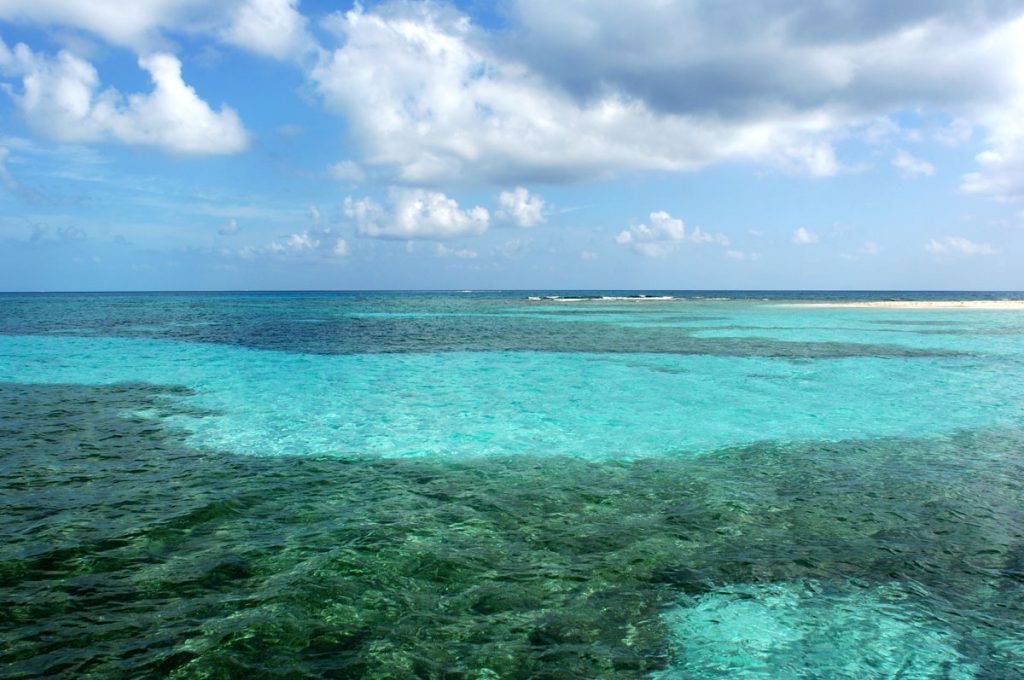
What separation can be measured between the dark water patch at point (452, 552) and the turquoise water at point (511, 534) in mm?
37

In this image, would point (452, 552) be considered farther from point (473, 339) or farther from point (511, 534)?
point (473, 339)

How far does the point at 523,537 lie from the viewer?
7605 mm

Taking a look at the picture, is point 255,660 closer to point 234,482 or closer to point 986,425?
point 234,482

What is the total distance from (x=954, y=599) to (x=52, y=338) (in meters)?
44.4

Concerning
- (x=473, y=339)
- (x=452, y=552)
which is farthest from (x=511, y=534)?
(x=473, y=339)

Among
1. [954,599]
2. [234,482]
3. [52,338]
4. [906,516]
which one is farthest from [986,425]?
[52,338]

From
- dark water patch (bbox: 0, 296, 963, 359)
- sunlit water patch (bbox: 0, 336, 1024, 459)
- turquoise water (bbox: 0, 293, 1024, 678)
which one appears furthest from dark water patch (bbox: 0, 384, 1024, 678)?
dark water patch (bbox: 0, 296, 963, 359)

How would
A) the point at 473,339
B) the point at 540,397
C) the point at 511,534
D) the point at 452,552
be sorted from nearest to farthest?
the point at 452,552 < the point at 511,534 < the point at 540,397 < the point at 473,339

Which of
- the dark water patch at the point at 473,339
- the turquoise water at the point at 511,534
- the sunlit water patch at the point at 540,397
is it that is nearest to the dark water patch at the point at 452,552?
the turquoise water at the point at 511,534

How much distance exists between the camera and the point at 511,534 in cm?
769

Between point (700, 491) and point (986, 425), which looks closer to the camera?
point (700, 491)

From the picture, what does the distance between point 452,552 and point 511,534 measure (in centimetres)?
90

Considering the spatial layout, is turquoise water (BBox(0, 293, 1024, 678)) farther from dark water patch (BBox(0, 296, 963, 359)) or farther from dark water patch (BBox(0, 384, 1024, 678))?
dark water patch (BBox(0, 296, 963, 359))

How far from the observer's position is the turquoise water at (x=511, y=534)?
207 inches
